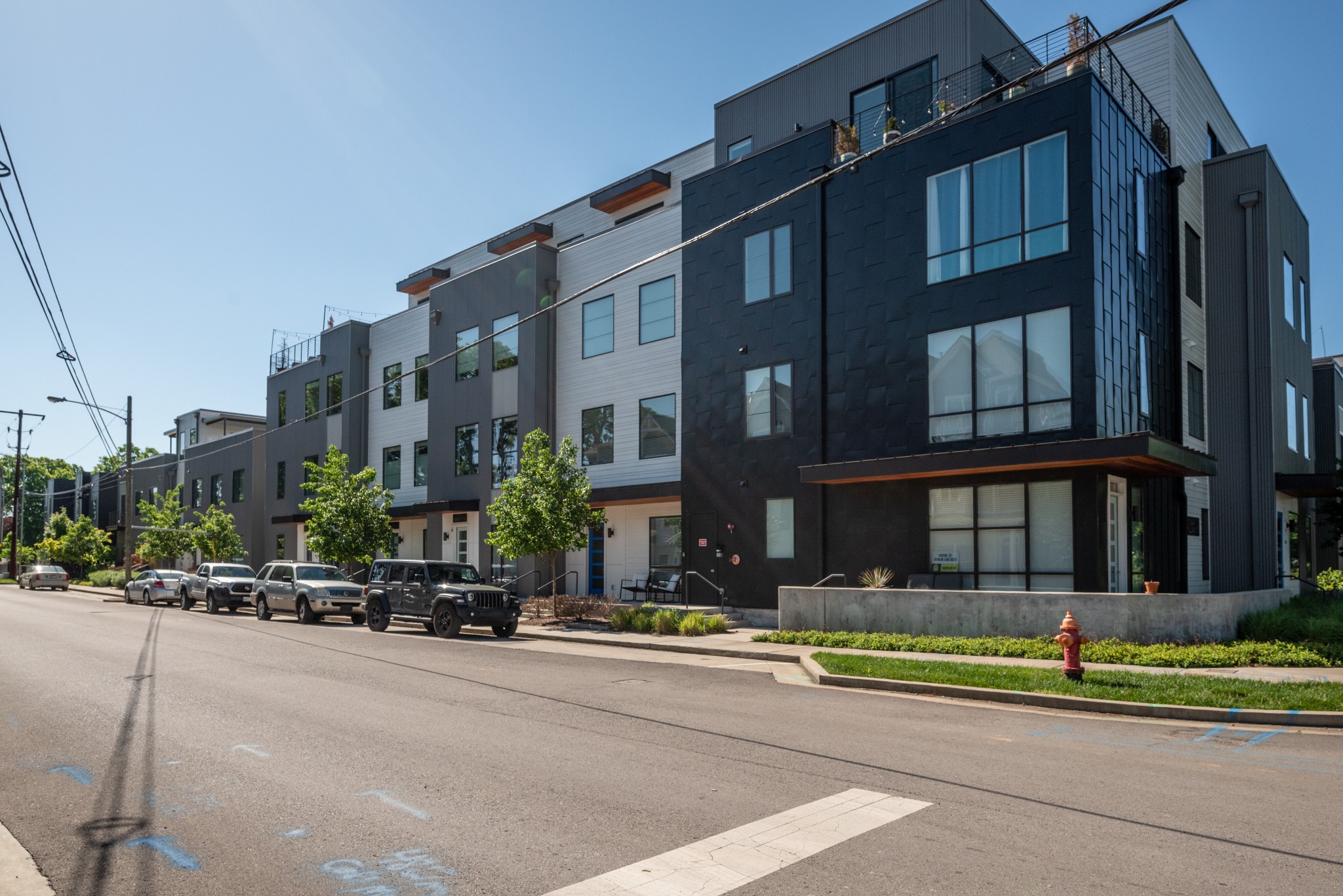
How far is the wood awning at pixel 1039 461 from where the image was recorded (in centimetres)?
1658

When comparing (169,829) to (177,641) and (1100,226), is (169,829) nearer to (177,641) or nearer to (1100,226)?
(177,641)

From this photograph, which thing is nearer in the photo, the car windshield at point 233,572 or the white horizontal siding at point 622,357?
the white horizontal siding at point 622,357

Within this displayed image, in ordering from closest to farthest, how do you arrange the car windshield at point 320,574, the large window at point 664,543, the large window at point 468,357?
the large window at point 664,543, the car windshield at point 320,574, the large window at point 468,357

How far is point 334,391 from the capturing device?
1644 inches

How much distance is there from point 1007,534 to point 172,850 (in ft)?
53.8

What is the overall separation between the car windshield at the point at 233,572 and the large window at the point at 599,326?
15060 millimetres

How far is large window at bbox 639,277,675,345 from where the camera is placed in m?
27.2

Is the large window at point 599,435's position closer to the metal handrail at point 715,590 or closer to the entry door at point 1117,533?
the metal handrail at point 715,590

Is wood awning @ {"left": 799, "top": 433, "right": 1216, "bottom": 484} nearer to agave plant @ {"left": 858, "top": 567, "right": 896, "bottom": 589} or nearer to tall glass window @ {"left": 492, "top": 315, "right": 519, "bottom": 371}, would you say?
agave plant @ {"left": 858, "top": 567, "right": 896, "bottom": 589}

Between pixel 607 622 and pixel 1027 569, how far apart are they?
10.1 meters

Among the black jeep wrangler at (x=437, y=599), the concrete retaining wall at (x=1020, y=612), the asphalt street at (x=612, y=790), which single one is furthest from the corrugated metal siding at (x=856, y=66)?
the asphalt street at (x=612, y=790)

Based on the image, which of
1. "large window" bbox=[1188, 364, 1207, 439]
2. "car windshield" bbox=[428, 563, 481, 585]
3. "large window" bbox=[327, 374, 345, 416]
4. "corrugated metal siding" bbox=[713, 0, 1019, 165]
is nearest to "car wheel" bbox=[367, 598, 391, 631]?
"car windshield" bbox=[428, 563, 481, 585]

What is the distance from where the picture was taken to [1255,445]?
24.0 metres

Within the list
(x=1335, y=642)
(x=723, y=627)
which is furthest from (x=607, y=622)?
(x=1335, y=642)
